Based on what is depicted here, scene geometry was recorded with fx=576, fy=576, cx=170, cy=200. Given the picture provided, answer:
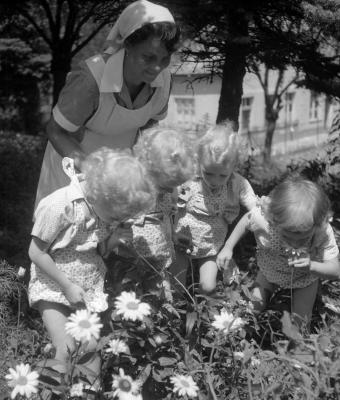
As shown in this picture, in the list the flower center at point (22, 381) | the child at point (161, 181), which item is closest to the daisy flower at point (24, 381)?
the flower center at point (22, 381)

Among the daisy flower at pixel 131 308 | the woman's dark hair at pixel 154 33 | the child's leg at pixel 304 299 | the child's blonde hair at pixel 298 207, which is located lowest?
the child's leg at pixel 304 299

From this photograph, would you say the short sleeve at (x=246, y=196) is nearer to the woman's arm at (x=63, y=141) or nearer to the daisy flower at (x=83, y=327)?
the woman's arm at (x=63, y=141)

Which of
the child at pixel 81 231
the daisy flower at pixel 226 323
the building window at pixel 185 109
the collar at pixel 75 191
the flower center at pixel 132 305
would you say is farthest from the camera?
the building window at pixel 185 109

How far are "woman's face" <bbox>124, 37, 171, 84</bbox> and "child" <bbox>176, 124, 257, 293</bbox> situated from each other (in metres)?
0.43

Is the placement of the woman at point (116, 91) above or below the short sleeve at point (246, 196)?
above

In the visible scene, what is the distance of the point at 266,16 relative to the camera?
4316 millimetres

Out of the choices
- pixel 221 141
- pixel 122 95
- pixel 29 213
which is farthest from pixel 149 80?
pixel 29 213

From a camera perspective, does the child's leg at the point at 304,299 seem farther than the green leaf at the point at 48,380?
Yes

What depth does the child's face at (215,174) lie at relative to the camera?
2.82 m

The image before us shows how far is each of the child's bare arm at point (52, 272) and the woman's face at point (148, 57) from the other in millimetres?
915

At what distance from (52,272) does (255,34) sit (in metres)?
2.84

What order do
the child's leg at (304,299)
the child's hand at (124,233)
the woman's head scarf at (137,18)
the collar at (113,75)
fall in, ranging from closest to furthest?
1. the child's hand at (124,233)
2. the woman's head scarf at (137,18)
3. the collar at (113,75)
4. the child's leg at (304,299)

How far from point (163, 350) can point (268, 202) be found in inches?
33.7

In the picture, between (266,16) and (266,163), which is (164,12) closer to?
(266,16)
